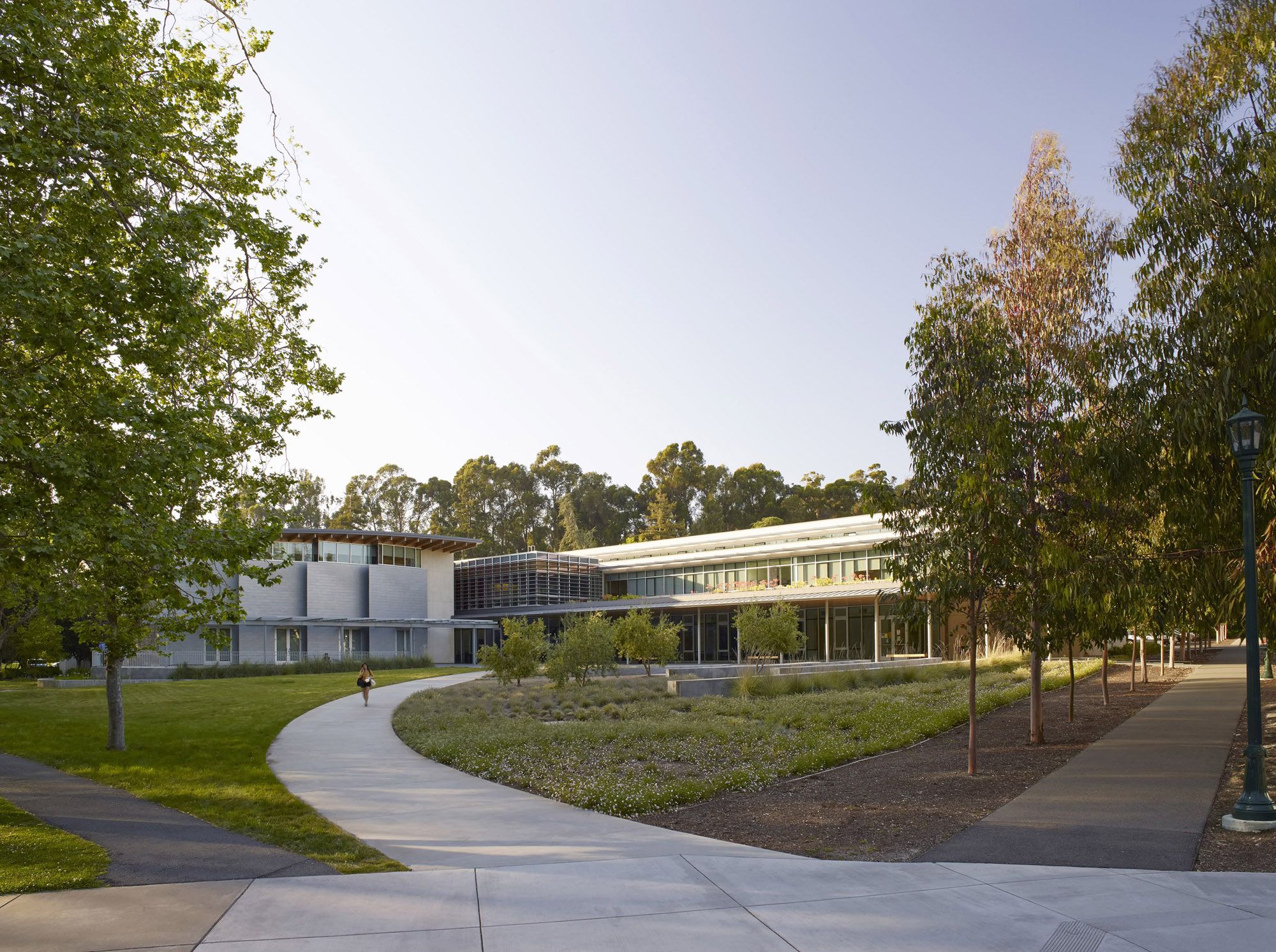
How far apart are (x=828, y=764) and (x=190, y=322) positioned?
10268mm

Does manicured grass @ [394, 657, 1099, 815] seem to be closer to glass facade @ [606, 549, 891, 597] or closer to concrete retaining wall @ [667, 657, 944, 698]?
concrete retaining wall @ [667, 657, 944, 698]

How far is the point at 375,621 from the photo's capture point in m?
52.6

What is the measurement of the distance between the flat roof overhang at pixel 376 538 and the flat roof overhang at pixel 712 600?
5984 mm

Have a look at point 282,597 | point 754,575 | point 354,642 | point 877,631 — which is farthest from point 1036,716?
point 354,642

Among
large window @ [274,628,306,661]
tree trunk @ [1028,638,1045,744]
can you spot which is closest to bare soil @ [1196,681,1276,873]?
tree trunk @ [1028,638,1045,744]

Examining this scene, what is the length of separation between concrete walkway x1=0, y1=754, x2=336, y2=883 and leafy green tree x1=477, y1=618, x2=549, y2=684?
52.0 ft

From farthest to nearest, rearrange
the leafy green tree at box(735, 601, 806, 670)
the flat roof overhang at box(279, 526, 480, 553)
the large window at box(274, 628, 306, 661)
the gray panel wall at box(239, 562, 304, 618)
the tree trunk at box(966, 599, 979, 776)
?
the flat roof overhang at box(279, 526, 480, 553) → the gray panel wall at box(239, 562, 304, 618) → the large window at box(274, 628, 306, 661) → the leafy green tree at box(735, 601, 806, 670) → the tree trunk at box(966, 599, 979, 776)

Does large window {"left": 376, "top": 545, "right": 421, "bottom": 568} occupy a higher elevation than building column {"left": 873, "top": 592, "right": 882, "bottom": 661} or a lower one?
higher

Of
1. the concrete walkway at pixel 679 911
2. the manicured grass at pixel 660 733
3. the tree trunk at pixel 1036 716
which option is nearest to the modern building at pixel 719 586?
the manicured grass at pixel 660 733

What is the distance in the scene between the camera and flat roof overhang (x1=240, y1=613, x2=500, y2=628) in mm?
48938

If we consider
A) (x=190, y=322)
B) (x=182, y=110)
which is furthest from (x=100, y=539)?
(x=182, y=110)

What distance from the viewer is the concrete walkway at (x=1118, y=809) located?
8.34m

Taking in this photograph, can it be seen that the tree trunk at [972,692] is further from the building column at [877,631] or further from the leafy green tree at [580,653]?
the building column at [877,631]

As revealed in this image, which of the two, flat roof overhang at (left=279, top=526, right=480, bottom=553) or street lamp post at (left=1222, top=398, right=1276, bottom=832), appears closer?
street lamp post at (left=1222, top=398, right=1276, bottom=832)
